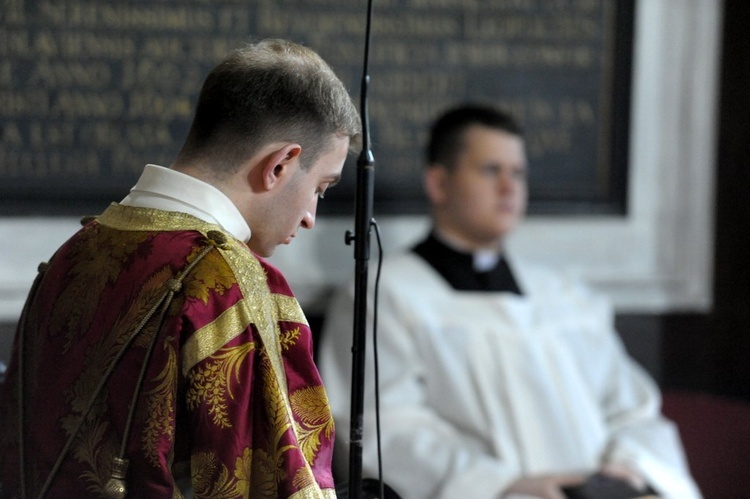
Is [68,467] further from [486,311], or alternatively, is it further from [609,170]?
[609,170]

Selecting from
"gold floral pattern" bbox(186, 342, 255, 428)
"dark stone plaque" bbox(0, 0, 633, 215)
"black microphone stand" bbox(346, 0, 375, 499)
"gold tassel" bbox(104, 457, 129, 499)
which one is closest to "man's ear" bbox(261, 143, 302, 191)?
"black microphone stand" bbox(346, 0, 375, 499)

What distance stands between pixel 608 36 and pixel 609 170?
0.43 m

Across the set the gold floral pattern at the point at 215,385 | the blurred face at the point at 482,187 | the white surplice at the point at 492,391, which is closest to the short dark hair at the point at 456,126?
the blurred face at the point at 482,187

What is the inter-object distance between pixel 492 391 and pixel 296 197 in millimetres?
1720

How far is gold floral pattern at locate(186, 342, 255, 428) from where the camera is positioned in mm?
1138

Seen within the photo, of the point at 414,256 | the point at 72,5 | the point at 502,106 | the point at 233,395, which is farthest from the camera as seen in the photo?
the point at 502,106

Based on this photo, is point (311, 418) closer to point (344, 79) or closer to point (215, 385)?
point (215, 385)

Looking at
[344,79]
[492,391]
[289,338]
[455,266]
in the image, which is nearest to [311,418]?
[289,338]

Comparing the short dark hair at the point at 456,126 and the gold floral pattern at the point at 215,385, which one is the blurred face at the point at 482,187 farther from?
the gold floral pattern at the point at 215,385

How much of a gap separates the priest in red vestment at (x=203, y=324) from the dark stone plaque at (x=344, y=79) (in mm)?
1584

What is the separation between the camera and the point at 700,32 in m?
3.36

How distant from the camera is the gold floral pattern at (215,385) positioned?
1.14 meters

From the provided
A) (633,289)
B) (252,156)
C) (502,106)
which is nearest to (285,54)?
(252,156)

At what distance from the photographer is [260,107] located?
122 cm
